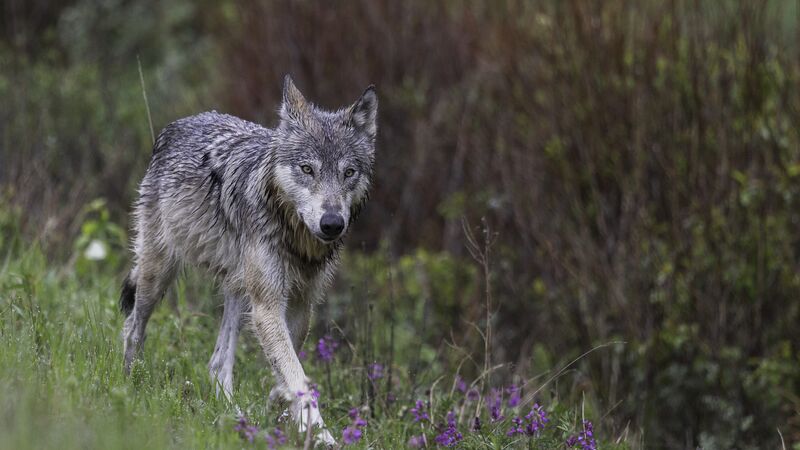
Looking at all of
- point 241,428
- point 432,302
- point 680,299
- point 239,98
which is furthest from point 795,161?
point 239,98

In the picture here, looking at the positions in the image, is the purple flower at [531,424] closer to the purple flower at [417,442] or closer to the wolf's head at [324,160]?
the purple flower at [417,442]

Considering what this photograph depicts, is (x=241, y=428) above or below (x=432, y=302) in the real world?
above

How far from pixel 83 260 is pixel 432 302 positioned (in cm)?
401

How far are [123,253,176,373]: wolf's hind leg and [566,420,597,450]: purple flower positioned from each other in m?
2.81

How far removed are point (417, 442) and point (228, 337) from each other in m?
1.77

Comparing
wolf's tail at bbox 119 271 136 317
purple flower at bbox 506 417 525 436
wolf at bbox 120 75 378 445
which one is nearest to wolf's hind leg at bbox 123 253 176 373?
wolf at bbox 120 75 378 445

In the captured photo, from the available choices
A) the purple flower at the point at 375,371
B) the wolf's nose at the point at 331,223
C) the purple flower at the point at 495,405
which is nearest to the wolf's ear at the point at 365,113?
the wolf's nose at the point at 331,223

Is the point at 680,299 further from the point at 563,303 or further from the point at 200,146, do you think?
the point at 200,146

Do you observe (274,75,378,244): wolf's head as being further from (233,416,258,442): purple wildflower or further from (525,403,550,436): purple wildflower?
(525,403,550,436): purple wildflower

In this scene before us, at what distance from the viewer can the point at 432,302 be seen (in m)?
11.4

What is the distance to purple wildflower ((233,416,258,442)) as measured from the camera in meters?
4.78

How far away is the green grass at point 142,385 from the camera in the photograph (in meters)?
4.55

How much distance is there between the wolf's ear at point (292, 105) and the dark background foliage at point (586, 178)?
1690 millimetres

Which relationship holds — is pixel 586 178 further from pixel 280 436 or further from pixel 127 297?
pixel 280 436
